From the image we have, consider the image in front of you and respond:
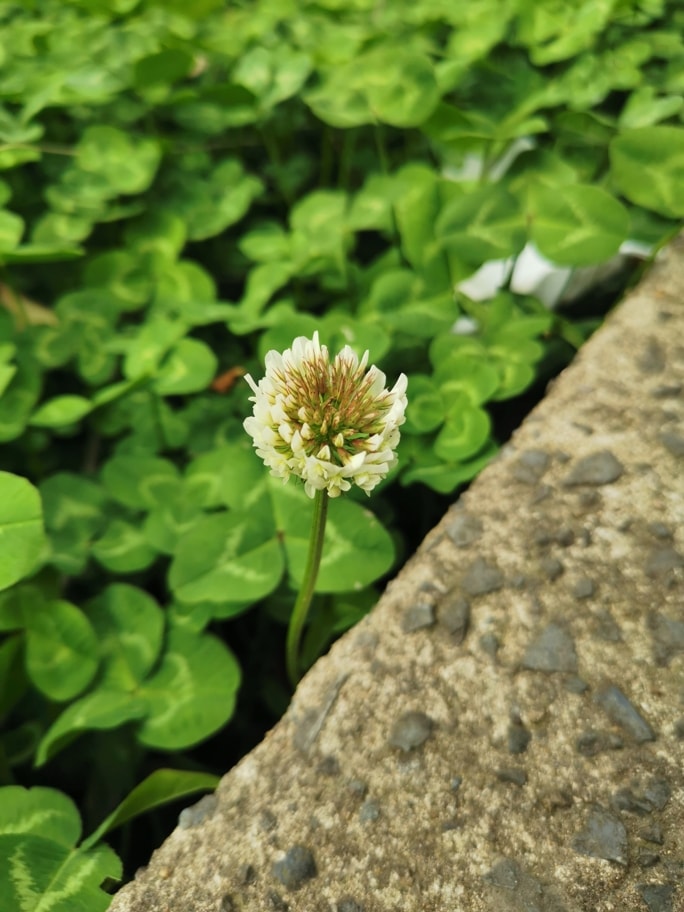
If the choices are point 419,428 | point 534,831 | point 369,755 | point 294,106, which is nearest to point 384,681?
point 369,755

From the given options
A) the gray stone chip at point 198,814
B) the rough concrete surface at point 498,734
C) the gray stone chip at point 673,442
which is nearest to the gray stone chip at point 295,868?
the rough concrete surface at point 498,734

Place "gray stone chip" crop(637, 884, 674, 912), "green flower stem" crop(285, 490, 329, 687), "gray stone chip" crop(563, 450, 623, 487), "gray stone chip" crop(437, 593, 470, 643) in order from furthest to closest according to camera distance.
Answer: "gray stone chip" crop(563, 450, 623, 487)
"gray stone chip" crop(437, 593, 470, 643)
"green flower stem" crop(285, 490, 329, 687)
"gray stone chip" crop(637, 884, 674, 912)

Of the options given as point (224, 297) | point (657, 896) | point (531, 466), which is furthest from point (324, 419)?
point (224, 297)

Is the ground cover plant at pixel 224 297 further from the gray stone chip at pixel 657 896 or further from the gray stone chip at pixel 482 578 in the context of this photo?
the gray stone chip at pixel 657 896

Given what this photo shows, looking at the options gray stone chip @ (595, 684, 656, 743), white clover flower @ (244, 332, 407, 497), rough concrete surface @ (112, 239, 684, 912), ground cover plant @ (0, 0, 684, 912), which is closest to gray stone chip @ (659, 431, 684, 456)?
rough concrete surface @ (112, 239, 684, 912)

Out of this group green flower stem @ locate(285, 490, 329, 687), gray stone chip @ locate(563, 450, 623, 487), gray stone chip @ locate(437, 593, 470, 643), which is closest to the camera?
green flower stem @ locate(285, 490, 329, 687)

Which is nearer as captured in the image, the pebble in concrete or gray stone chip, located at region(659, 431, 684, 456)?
the pebble in concrete

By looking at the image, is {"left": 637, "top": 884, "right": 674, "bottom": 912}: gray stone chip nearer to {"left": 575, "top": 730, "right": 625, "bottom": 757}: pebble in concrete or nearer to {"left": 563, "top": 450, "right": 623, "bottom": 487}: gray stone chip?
{"left": 575, "top": 730, "right": 625, "bottom": 757}: pebble in concrete
